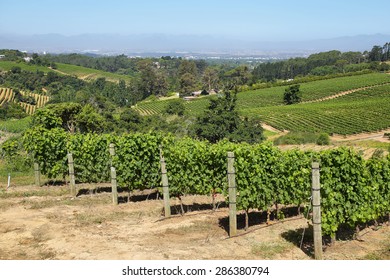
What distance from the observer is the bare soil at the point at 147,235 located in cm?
777

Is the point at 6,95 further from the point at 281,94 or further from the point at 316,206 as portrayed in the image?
the point at 316,206

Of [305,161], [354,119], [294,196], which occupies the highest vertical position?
[305,161]

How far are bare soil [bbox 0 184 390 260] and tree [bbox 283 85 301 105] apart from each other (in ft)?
256

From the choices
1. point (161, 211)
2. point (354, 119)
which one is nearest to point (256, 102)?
point (354, 119)

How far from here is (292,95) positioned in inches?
3430

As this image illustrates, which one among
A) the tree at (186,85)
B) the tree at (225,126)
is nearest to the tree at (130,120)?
the tree at (225,126)

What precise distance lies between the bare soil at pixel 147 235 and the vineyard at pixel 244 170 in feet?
1.91

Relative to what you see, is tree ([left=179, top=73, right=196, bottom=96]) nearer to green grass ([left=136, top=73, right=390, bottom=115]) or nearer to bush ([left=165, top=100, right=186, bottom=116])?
green grass ([left=136, top=73, right=390, bottom=115])

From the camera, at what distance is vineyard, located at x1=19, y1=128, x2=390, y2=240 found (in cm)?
825

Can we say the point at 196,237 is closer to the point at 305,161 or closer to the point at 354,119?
the point at 305,161

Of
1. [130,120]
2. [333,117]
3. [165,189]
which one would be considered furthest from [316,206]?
[333,117]

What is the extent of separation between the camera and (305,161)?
10078 mm

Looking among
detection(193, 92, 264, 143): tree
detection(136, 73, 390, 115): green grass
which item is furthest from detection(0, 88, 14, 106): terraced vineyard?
detection(193, 92, 264, 143): tree

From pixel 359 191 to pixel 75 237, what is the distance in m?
6.48
